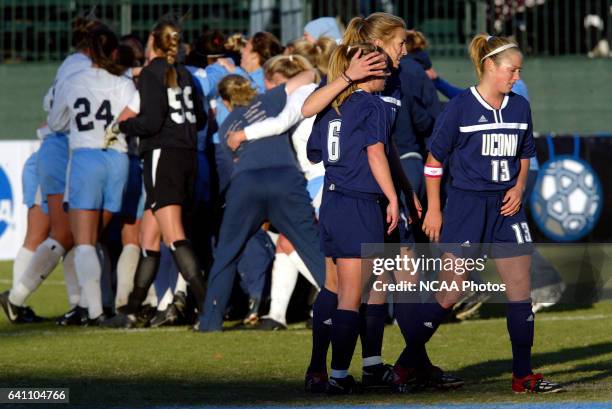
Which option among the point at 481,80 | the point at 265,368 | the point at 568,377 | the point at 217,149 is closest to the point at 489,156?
the point at 481,80

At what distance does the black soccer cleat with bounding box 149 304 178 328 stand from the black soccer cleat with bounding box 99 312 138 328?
0.17 m

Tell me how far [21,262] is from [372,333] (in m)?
4.92

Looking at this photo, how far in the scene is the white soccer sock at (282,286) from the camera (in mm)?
10258

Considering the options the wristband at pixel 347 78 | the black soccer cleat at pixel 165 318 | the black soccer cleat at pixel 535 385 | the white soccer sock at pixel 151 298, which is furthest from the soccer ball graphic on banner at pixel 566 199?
the wristband at pixel 347 78

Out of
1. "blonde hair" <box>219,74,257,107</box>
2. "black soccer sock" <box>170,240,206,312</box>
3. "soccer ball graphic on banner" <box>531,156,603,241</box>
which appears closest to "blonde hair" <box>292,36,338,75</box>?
"blonde hair" <box>219,74,257,107</box>

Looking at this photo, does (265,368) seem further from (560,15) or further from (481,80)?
(560,15)

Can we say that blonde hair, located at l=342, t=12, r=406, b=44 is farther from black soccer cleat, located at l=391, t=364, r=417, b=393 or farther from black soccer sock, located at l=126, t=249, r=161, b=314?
black soccer sock, located at l=126, t=249, r=161, b=314

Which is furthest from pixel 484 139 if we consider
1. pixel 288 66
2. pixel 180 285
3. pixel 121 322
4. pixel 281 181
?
pixel 180 285

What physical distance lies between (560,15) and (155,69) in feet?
34.9

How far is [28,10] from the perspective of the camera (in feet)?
63.8

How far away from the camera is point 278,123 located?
971 cm

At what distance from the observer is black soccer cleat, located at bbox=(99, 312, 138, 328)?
10.3 meters

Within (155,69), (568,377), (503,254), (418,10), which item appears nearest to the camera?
(503,254)

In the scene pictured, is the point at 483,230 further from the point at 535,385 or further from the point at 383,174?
the point at 535,385
